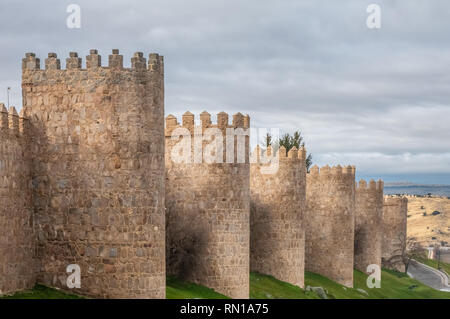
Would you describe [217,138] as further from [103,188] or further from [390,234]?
[390,234]

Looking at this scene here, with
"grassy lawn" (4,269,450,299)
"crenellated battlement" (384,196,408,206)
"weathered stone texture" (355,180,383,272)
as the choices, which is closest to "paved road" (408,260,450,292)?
"grassy lawn" (4,269,450,299)

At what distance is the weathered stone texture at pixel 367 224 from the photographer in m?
52.3

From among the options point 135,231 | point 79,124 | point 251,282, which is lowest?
point 251,282

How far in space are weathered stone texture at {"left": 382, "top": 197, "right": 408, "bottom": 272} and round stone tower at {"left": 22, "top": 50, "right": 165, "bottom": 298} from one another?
130 feet

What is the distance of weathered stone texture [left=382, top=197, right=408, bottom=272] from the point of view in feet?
202

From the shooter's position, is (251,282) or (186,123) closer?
(186,123)

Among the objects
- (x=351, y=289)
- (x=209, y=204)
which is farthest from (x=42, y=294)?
(x=351, y=289)

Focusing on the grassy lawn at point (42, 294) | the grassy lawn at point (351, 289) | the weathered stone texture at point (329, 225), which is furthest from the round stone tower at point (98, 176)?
the weathered stone texture at point (329, 225)

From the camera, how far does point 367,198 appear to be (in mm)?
52875

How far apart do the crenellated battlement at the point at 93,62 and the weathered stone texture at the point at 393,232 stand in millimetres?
39995

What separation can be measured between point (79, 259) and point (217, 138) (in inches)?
365

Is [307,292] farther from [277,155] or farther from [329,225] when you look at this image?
[329,225]

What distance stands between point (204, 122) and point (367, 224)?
2380 centimetres
